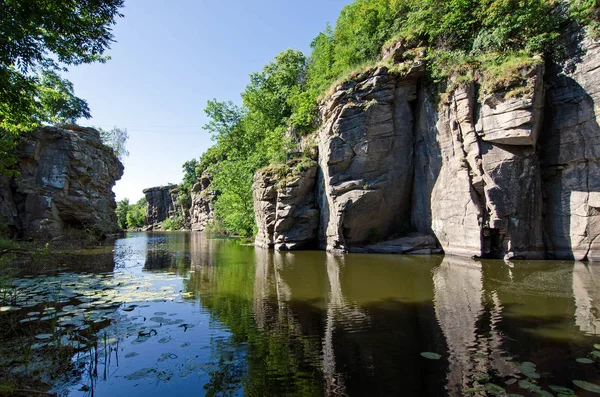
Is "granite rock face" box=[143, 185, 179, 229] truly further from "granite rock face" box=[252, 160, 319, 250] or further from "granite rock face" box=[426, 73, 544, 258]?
"granite rock face" box=[426, 73, 544, 258]

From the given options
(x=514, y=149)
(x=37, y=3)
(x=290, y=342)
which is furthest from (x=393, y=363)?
(x=514, y=149)

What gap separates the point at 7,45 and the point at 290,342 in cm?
753

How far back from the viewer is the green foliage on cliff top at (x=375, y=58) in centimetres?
1430

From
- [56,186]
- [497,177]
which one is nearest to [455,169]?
[497,177]

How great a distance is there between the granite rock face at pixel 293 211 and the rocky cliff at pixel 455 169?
0.07 meters

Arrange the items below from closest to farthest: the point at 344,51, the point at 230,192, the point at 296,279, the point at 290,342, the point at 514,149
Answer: the point at 290,342, the point at 296,279, the point at 514,149, the point at 344,51, the point at 230,192

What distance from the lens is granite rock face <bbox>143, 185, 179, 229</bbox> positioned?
270 ft

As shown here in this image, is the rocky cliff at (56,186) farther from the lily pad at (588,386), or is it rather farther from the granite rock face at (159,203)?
the granite rock face at (159,203)

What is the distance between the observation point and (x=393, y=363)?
4551mm

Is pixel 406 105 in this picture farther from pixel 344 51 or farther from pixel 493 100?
pixel 344 51

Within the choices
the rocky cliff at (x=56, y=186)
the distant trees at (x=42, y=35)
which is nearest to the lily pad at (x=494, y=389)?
the distant trees at (x=42, y=35)

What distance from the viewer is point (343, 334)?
18.7 ft

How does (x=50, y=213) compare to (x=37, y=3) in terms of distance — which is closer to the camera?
(x=37, y=3)

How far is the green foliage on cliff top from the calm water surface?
32.6 ft
